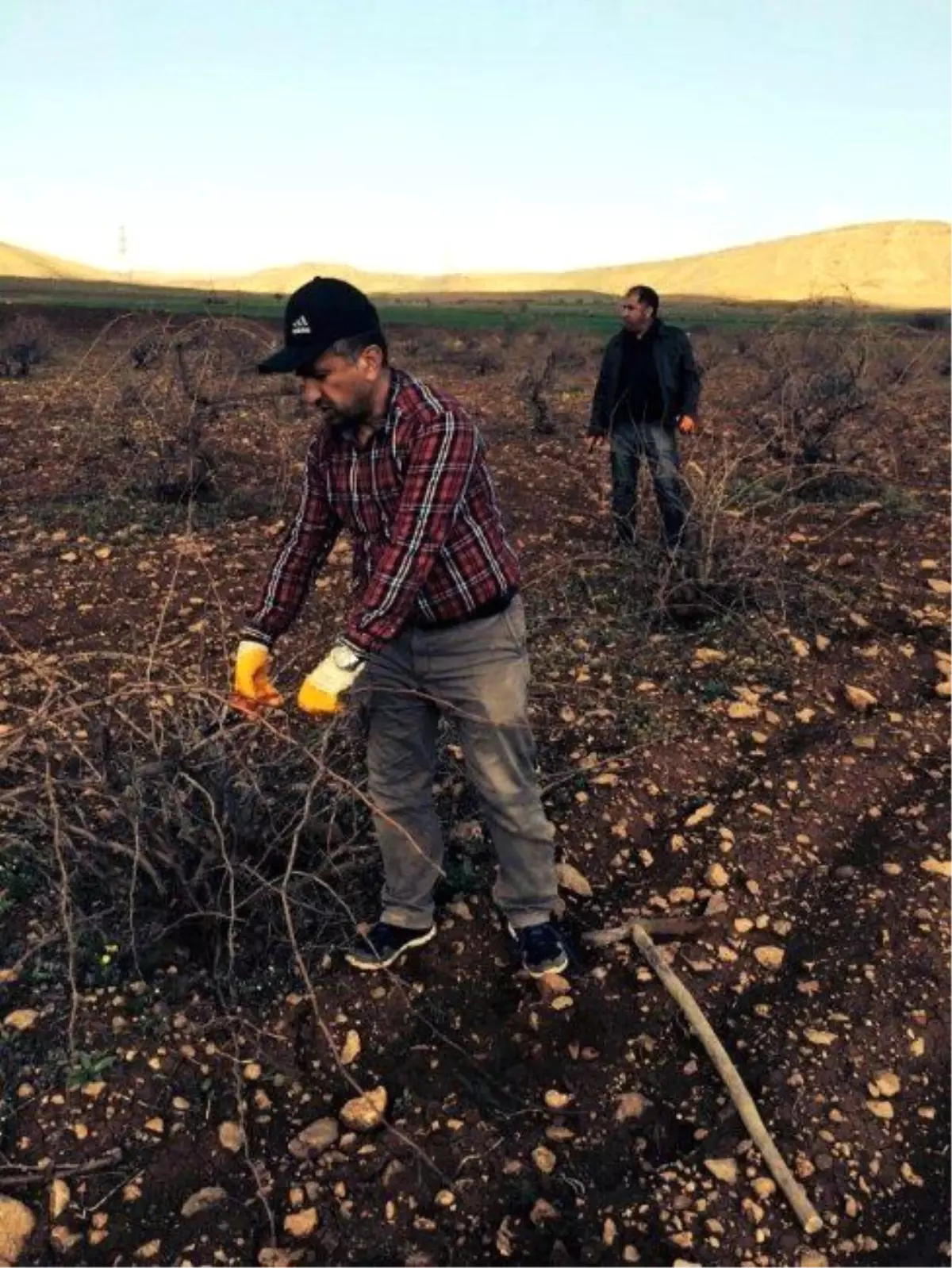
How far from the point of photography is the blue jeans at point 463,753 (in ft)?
7.87

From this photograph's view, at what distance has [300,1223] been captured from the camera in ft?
6.70

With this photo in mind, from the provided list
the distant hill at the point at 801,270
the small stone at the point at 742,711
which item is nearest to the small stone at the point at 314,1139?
the small stone at the point at 742,711

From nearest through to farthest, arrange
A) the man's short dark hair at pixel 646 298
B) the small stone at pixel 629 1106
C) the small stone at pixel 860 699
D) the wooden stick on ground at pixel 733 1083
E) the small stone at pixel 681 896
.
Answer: the wooden stick on ground at pixel 733 1083 → the small stone at pixel 629 1106 → the small stone at pixel 681 896 → the small stone at pixel 860 699 → the man's short dark hair at pixel 646 298

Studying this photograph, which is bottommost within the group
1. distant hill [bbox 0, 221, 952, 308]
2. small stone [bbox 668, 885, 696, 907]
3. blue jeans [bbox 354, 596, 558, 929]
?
small stone [bbox 668, 885, 696, 907]

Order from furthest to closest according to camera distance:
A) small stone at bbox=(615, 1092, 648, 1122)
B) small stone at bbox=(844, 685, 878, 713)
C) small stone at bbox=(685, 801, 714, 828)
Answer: small stone at bbox=(844, 685, 878, 713) → small stone at bbox=(685, 801, 714, 828) → small stone at bbox=(615, 1092, 648, 1122)

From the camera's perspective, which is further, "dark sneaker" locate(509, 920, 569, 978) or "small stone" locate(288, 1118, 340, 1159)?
"dark sneaker" locate(509, 920, 569, 978)

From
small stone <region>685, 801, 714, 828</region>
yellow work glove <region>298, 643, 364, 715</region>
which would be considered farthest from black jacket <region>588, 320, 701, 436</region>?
yellow work glove <region>298, 643, 364, 715</region>

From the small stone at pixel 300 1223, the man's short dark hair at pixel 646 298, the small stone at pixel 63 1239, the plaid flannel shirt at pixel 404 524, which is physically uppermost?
the man's short dark hair at pixel 646 298

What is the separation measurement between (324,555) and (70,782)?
2.77 ft

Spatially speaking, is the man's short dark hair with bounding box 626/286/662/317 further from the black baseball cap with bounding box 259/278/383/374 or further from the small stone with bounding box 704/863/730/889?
the black baseball cap with bounding box 259/278/383/374

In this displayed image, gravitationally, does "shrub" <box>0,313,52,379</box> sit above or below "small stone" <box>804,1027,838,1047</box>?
above

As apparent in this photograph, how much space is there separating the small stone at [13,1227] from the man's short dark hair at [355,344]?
1.87 m

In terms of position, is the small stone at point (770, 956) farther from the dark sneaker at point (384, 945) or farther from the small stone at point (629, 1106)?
the dark sneaker at point (384, 945)

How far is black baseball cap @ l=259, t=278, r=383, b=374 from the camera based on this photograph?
2084 millimetres
